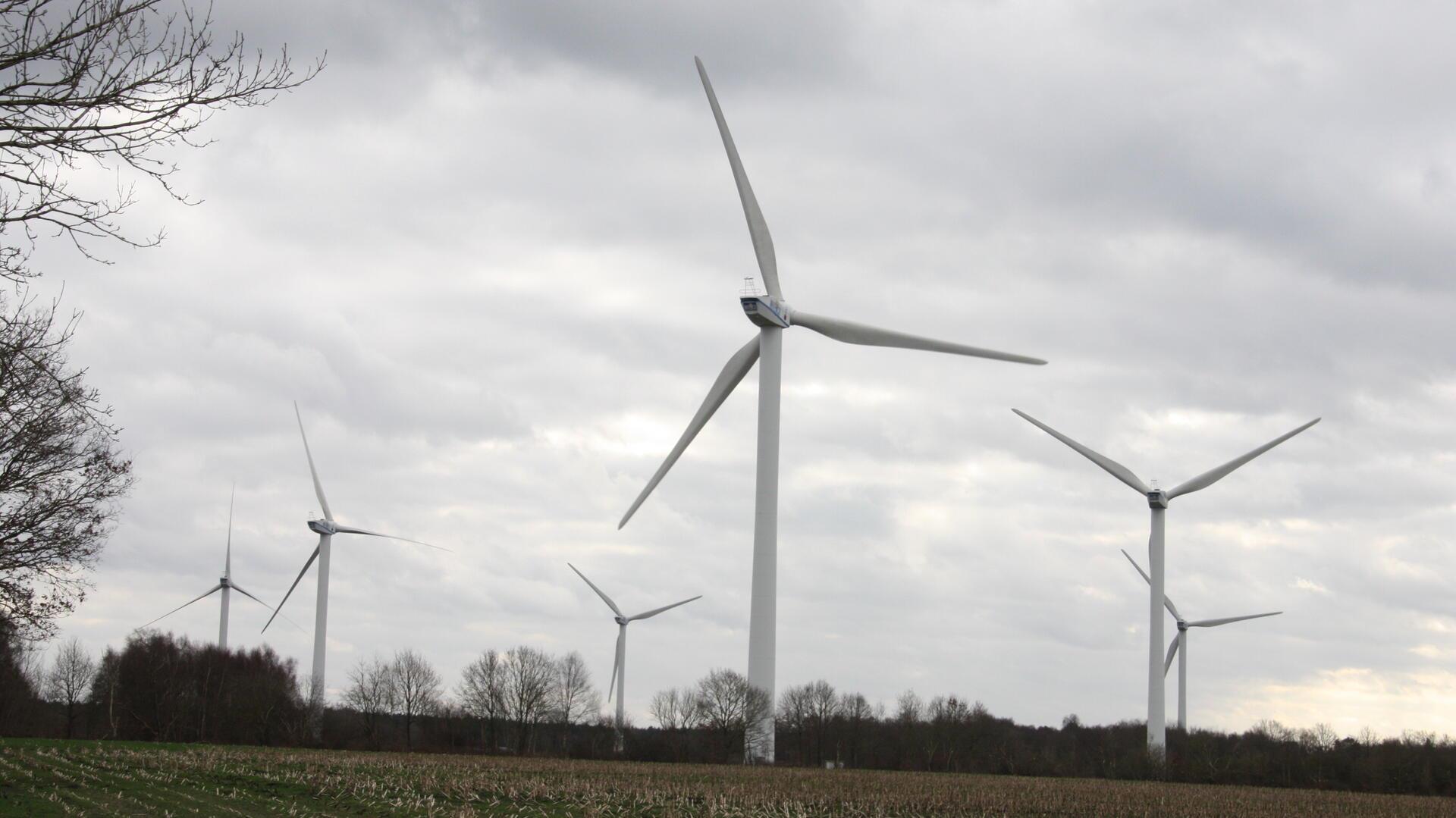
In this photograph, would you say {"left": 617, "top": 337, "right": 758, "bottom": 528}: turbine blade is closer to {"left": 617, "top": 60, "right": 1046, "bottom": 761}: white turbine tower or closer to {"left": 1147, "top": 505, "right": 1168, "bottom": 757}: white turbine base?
{"left": 617, "top": 60, "right": 1046, "bottom": 761}: white turbine tower

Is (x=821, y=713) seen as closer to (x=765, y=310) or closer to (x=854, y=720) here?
(x=854, y=720)

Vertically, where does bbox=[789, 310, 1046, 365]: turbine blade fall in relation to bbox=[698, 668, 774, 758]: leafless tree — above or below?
above

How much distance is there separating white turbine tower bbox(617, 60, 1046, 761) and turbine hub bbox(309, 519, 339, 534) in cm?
4708

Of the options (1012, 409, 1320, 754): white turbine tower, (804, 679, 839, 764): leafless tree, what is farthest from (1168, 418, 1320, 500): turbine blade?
(804, 679, 839, 764): leafless tree

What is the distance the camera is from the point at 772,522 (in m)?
67.7

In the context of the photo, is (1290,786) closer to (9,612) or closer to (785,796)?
(785,796)

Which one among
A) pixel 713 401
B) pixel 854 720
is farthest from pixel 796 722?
pixel 713 401

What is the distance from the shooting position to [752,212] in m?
69.8

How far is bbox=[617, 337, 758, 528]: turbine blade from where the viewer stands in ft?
223

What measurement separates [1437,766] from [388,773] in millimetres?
62457

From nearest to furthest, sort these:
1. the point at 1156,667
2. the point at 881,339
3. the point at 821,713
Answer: the point at 881,339, the point at 1156,667, the point at 821,713

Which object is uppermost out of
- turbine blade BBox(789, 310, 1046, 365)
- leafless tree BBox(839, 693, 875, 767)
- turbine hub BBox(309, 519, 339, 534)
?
turbine blade BBox(789, 310, 1046, 365)

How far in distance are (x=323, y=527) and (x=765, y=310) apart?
52814mm

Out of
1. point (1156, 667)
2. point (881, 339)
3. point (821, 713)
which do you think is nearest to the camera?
point (881, 339)
